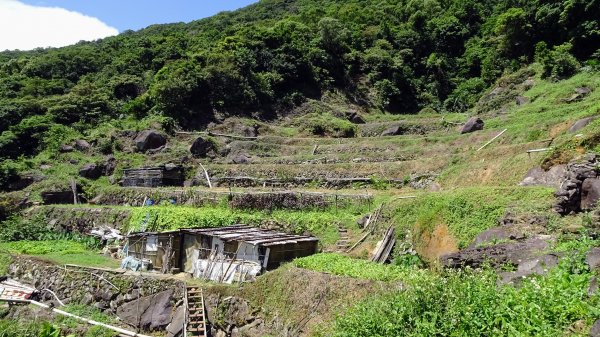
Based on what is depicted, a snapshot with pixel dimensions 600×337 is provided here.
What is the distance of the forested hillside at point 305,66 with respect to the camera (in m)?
44.1

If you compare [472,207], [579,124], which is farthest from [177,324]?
[579,124]

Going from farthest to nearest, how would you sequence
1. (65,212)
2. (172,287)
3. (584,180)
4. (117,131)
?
1. (117,131)
2. (65,212)
3. (172,287)
4. (584,180)

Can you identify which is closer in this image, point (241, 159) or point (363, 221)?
point (363, 221)

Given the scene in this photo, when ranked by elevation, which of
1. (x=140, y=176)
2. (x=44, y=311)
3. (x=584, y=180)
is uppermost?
(x=584, y=180)

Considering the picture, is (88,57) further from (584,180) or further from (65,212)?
(584,180)

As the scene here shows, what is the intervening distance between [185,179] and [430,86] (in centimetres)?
3439

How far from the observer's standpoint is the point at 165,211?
88.1 feet

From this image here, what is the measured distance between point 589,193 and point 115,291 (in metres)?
18.8

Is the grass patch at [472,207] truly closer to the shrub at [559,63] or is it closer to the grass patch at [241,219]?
the grass patch at [241,219]

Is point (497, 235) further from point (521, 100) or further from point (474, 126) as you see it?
point (521, 100)

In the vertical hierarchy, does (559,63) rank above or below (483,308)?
above

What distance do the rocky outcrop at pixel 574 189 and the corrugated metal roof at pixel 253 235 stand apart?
1027 centimetres

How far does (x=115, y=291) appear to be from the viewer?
68.0 ft

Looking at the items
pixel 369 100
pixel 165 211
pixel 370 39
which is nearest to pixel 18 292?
pixel 165 211
